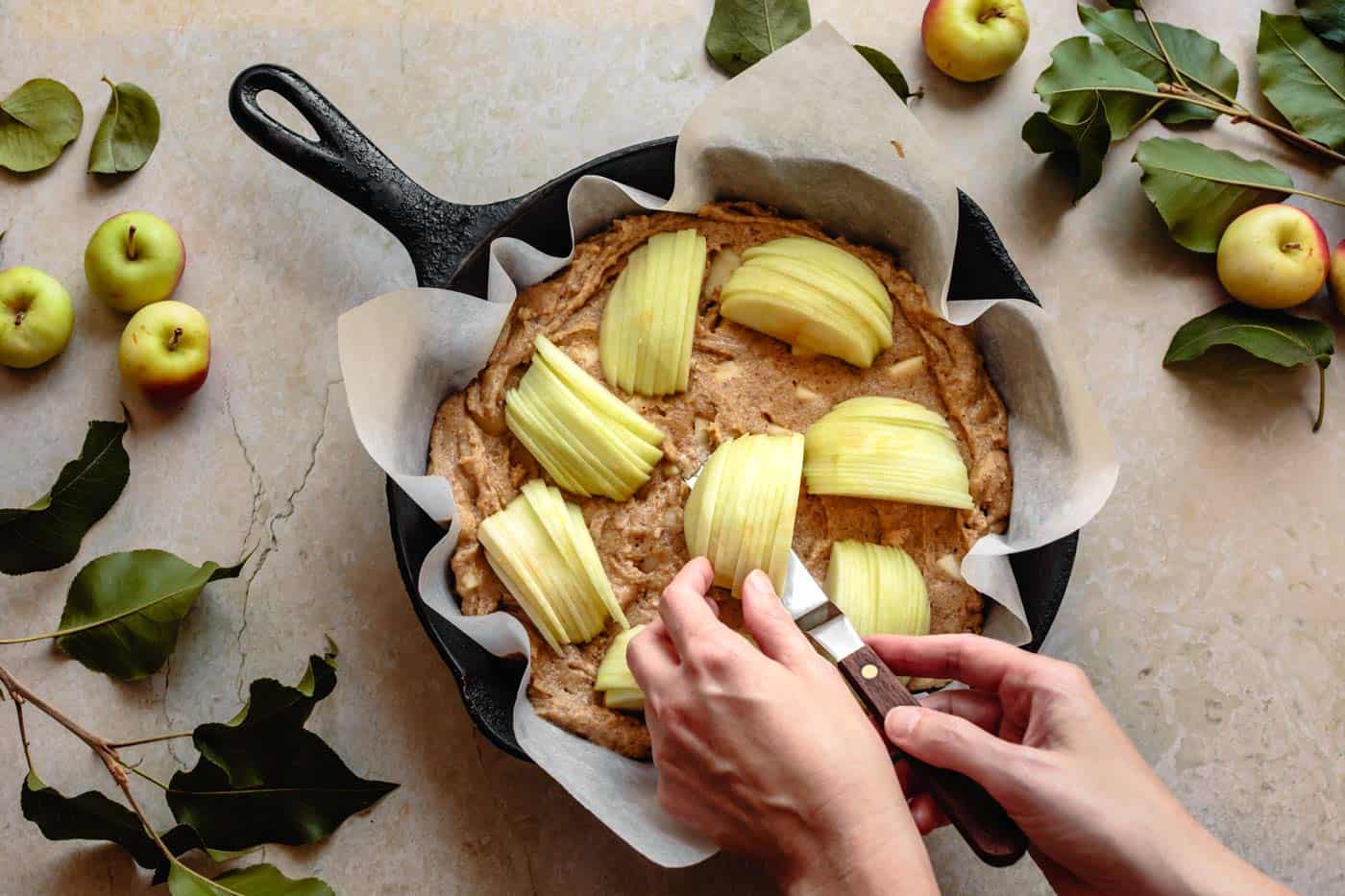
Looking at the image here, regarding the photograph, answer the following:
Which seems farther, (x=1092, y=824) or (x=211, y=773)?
(x=211, y=773)

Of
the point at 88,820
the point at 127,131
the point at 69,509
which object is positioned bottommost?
the point at 88,820

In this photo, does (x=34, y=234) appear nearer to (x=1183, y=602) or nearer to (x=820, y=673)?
(x=820, y=673)

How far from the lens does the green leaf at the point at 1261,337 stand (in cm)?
201

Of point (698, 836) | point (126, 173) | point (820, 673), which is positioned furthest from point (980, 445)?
point (126, 173)

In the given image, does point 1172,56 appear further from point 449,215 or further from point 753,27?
point 449,215

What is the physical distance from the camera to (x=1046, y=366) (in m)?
1.83

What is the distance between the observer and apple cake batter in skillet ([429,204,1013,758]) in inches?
72.9

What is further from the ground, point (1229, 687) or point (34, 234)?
point (34, 234)

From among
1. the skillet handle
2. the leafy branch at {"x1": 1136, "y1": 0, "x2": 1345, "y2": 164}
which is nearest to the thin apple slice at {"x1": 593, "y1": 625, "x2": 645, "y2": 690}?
the skillet handle

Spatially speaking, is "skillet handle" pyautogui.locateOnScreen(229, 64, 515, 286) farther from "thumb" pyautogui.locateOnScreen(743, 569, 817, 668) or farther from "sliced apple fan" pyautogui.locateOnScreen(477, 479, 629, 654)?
"thumb" pyautogui.locateOnScreen(743, 569, 817, 668)

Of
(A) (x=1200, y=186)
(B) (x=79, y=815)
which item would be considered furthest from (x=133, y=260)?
(A) (x=1200, y=186)

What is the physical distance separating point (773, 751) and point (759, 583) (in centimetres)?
27

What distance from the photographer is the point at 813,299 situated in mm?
1872

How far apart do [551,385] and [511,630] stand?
1.32 feet
